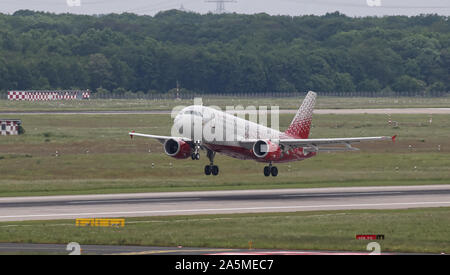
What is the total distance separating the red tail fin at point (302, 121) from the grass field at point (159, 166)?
4240mm

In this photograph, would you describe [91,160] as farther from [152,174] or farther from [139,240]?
[139,240]

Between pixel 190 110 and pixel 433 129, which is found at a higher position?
pixel 190 110

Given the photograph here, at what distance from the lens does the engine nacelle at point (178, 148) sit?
7481cm

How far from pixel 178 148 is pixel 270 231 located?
2448 cm

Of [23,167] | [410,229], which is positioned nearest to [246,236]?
[410,229]

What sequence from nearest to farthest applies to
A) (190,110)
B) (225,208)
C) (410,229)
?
(410,229), (225,208), (190,110)

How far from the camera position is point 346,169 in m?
87.8

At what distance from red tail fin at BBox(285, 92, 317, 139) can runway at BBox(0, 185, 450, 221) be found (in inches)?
323

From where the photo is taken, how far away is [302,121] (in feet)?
270

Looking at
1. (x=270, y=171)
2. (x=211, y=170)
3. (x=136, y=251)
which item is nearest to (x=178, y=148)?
(x=211, y=170)

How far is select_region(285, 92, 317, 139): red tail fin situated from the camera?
268 ft

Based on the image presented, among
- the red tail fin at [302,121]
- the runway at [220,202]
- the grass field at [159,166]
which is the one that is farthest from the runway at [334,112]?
the runway at [220,202]
